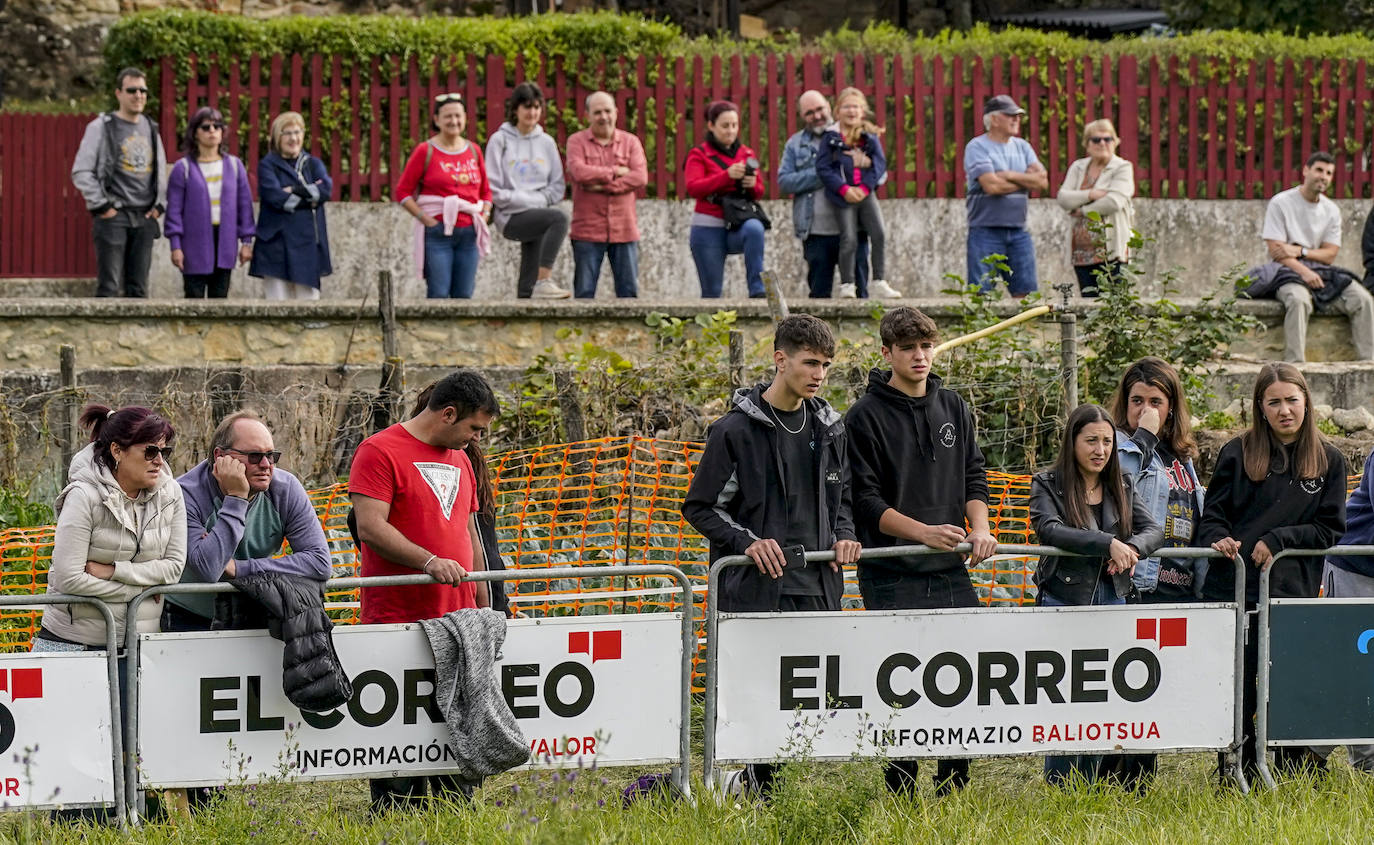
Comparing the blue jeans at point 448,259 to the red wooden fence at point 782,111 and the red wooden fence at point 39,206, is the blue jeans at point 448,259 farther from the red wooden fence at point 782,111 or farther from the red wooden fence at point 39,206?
the red wooden fence at point 39,206

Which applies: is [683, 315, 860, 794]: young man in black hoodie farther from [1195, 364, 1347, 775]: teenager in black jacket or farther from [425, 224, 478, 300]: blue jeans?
[425, 224, 478, 300]: blue jeans

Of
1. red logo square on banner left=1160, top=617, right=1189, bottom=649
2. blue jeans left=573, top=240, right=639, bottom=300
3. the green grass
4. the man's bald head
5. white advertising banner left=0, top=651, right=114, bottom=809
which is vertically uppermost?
the man's bald head

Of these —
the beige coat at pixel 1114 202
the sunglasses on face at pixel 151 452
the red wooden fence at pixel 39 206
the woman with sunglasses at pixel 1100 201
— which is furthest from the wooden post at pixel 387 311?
the red wooden fence at pixel 39 206

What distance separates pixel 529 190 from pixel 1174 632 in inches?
291

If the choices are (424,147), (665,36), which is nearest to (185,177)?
(424,147)

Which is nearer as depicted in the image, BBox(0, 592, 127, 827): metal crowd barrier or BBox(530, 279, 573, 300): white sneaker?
BBox(0, 592, 127, 827): metal crowd barrier

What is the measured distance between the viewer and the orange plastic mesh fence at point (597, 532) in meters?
8.80

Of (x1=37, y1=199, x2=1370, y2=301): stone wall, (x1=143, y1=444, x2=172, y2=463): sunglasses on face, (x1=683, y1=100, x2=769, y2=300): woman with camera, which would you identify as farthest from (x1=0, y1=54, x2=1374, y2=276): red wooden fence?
(x1=143, y1=444, x2=172, y2=463): sunglasses on face

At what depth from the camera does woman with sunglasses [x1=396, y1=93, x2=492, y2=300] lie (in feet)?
40.5

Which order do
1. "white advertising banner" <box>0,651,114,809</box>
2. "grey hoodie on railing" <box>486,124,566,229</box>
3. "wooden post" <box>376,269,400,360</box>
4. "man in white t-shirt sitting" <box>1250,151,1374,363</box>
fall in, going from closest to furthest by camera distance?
"white advertising banner" <box>0,651,114,809</box>, "wooden post" <box>376,269,400,360</box>, "man in white t-shirt sitting" <box>1250,151,1374,363</box>, "grey hoodie on railing" <box>486,124,566,229</box>

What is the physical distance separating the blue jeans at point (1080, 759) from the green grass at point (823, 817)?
0.17 meters

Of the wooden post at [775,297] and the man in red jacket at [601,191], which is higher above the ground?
the man in red jacket at [601,191]

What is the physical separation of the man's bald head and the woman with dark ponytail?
6.37m

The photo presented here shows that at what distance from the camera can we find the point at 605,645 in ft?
20.4
